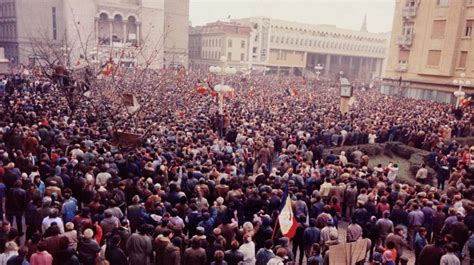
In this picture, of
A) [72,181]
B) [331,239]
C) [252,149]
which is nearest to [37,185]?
[72,181]

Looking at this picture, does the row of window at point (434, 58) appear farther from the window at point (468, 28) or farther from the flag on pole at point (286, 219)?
the flag on pole at point (286, 219)

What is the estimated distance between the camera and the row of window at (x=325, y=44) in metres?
89.2

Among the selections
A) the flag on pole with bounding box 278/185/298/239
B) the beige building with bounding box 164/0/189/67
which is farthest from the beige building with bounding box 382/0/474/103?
the beige building with bounding box 164/0/189/67

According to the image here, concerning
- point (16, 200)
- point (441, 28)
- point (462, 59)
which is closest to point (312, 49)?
point (441, 28)

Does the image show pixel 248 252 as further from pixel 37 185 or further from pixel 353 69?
pixel 353 69

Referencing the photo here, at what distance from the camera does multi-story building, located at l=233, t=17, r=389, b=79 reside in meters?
86.7

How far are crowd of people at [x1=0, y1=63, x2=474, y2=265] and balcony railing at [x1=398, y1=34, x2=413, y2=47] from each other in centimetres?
3165

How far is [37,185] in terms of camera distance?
898 centimetres

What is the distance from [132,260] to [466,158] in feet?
43.6

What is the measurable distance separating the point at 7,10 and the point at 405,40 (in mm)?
59391

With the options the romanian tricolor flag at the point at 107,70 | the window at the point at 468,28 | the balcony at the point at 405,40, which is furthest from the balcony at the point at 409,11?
the romanian tricolor flag at the point at 107,70

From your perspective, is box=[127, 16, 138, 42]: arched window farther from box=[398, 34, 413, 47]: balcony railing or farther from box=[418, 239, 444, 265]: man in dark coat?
box=[418, 239, 444, 265]: man in dark coat

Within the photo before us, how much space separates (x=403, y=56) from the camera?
48.1 meters

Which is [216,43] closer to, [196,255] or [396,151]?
[396,151]
